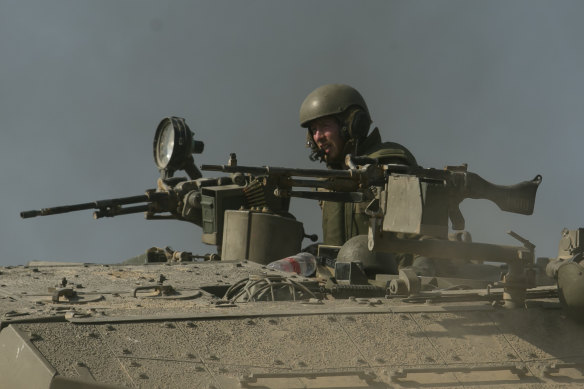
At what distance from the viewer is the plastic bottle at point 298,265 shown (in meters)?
8.43

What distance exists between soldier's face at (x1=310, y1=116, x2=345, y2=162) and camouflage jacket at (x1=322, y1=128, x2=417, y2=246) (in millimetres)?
274

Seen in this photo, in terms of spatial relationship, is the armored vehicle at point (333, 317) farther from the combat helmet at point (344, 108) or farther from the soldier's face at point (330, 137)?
the soldier's face at point (330, 137)

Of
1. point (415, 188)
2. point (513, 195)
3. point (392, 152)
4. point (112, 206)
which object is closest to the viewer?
point (415, 188)

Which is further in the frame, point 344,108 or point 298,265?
point 344,108

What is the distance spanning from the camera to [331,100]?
11578 mm

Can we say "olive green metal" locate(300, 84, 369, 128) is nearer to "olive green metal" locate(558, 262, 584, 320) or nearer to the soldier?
the soldier

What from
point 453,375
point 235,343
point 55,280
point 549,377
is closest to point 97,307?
point 235,343

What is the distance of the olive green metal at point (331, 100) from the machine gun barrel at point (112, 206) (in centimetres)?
240

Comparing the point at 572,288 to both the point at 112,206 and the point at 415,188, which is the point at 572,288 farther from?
the point at 112,206

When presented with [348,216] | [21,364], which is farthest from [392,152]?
[21,364]

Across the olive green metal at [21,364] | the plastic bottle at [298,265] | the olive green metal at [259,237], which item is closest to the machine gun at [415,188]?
the olive green metal at [21,364]

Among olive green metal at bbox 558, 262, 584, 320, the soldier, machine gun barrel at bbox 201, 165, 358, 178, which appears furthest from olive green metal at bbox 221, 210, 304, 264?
olive green metal at bbox 558, 262, 584, 320

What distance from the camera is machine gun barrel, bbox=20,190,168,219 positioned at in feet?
42.9

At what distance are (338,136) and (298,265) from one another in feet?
11.4
